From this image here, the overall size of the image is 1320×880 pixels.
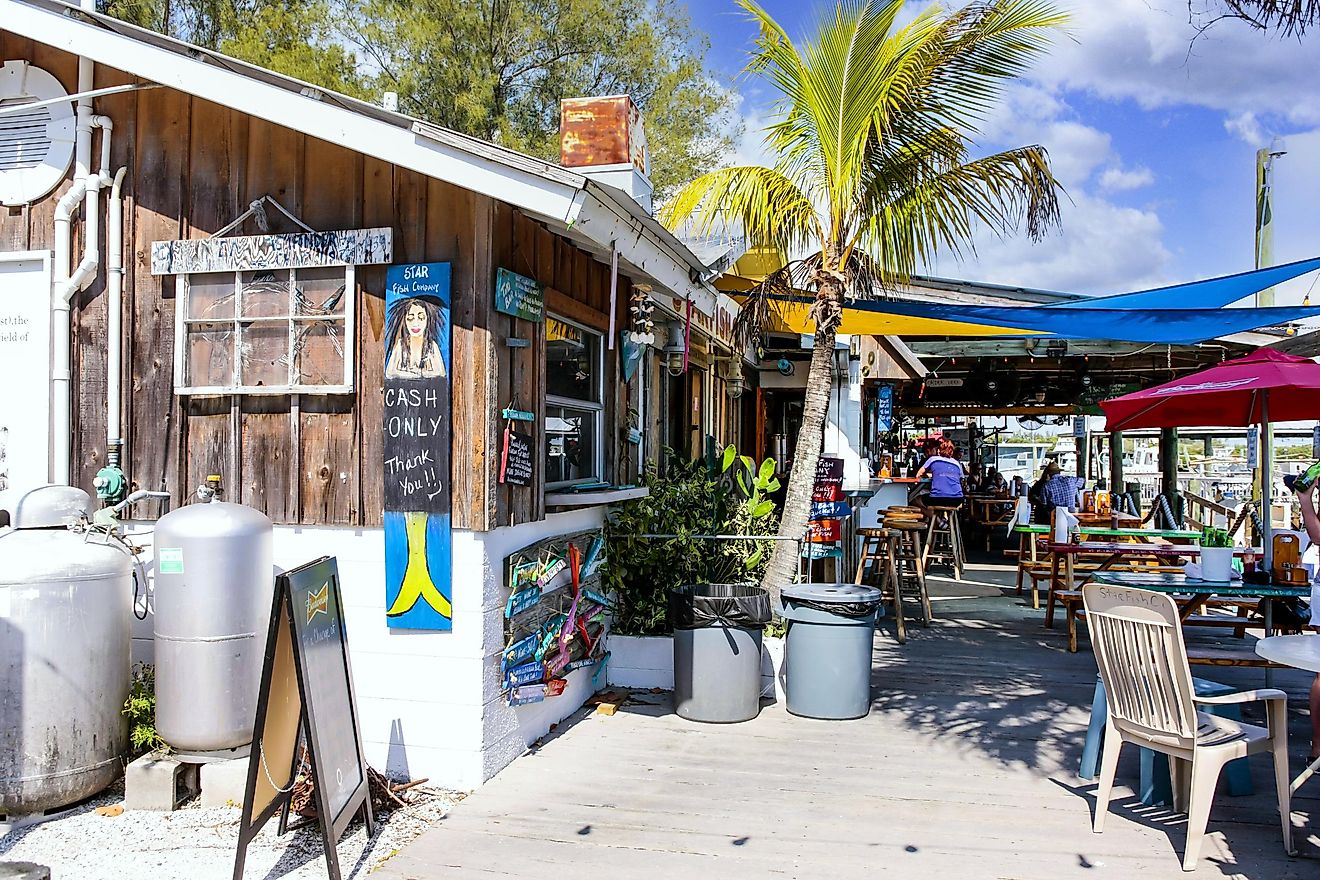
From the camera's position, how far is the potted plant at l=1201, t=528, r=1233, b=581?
6.04 meters

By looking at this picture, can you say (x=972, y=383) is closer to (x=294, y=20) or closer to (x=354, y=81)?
(x=354, y=81)

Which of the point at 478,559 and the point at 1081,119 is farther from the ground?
the point at 1081,119

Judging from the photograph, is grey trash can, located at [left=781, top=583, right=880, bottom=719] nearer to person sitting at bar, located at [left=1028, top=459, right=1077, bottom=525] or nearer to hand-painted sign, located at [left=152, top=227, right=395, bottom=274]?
hand-painted sign, located at [left=152, top=227, right=395, bottom=274]

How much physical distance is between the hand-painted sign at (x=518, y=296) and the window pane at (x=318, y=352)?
0.88 meters

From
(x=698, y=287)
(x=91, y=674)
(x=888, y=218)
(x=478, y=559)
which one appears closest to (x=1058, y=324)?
(x=888, y=218)

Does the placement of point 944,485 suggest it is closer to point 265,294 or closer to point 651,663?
point 651,663

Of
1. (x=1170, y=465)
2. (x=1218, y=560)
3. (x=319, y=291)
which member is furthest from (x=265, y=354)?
(x=1170, y=465)

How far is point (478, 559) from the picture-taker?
465 centimetres

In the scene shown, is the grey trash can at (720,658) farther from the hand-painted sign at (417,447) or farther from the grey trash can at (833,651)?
the hand-painted sign at (417,447)

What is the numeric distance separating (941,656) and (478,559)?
454 centimetres

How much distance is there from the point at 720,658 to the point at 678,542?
3.43ft

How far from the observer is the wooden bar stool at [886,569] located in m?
8.09

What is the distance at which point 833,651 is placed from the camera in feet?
19.2

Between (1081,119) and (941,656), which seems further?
(1081,119)
